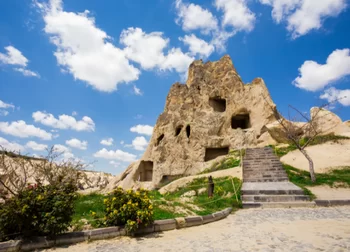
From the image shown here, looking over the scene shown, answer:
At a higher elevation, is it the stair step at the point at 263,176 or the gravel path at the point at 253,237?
the stair step at the point at 263,176

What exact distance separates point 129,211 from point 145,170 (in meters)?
27.3

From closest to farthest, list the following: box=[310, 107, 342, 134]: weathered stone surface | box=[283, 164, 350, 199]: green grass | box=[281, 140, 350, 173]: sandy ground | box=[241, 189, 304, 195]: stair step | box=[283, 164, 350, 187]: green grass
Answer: box=[241, 189, 304, 195]: stair step < box=[283, 164, 350, 199]: green grass < box=[283, 164, 350, 187]: green grass < box=[281, 140, 350, 173]: sandy ground < box=[310, 107, 342, 134]: weathered stone surface

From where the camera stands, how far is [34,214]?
4.93 m

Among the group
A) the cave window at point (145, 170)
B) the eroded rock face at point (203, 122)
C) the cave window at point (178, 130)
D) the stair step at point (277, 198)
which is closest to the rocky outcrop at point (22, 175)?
the cave window at point (145, 170)

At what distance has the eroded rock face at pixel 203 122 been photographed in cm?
2602

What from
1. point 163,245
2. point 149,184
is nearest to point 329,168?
point 163,245

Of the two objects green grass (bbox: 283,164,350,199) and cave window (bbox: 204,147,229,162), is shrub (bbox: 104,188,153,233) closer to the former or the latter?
green grass (bbox: 283,164,350,199)

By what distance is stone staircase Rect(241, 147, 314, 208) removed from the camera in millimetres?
9719

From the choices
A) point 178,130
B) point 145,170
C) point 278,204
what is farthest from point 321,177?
point 145,170

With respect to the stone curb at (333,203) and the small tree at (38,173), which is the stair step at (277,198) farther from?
the small tree at (38,173)

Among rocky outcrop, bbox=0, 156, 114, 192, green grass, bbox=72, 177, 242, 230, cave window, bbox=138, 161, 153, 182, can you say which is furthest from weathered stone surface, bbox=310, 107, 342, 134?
rocky outcrop, bbox=0, 156, 114, 192

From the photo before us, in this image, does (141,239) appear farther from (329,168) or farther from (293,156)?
(293,156)

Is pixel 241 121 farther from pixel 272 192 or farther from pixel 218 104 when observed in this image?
pixel 272 192

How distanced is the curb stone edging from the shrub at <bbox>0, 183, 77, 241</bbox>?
18cm
